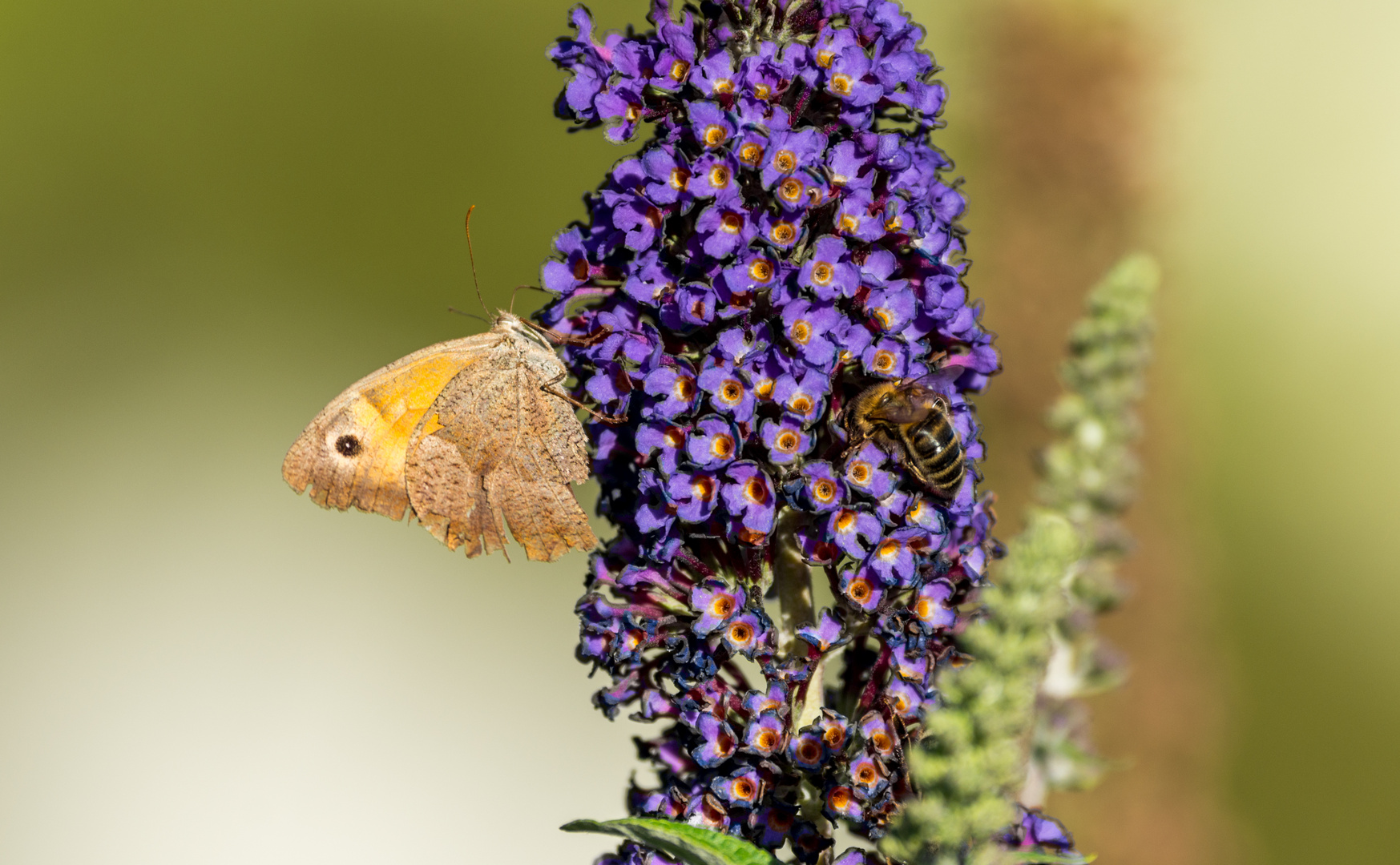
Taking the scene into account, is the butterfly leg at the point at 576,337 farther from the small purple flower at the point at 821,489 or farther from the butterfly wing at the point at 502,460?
the small purple flower at the point at 821,489

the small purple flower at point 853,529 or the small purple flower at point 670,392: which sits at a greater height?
the small purple flower at point 670,392

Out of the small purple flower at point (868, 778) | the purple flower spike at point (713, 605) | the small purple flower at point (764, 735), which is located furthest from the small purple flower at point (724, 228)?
the small purple flower at point (868, 778)

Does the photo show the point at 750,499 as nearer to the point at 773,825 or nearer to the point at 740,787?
the point at 740,787

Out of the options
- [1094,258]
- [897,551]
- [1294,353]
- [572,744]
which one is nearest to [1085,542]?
[897,551]

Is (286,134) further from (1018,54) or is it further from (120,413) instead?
(1018,54)

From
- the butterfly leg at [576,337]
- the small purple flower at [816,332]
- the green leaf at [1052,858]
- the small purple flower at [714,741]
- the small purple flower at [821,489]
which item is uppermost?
the butterfly leg at [576,337]

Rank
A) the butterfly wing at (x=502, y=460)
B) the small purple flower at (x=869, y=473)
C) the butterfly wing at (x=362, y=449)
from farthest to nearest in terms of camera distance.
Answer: the butterfly wing at (x=362, y=449)
the butterfly wing at (x=502, y=460)
the small purple flower at (x=869, y=473)

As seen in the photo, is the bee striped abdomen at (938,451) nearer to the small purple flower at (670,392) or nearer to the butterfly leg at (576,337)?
the small purple flower at (670,392)

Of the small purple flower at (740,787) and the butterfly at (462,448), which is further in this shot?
the butterfly at (462,448)

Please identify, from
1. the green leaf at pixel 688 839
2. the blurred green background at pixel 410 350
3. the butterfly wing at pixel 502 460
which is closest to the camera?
the green leaf at pixel 688 839
